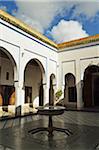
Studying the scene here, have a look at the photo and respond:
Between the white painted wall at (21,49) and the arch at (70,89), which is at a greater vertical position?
the white painted wall at (21,49)

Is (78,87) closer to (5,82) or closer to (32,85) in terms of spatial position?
(32,85)

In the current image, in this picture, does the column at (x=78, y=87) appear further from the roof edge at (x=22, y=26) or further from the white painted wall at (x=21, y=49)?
the roof edge at (x=22, y=26)

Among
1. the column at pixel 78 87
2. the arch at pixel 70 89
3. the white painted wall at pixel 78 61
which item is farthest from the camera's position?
the arch at pixel 70 89

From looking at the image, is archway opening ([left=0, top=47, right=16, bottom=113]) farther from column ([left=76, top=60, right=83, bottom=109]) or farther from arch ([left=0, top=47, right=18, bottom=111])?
column ([left=76, top=60, right=83, bottom=109])

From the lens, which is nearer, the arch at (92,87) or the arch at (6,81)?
the arch at (6,81)

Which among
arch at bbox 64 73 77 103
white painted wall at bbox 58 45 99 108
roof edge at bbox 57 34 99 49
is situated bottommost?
arch at bbox 64 73 77 103

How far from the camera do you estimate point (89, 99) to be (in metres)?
16.5

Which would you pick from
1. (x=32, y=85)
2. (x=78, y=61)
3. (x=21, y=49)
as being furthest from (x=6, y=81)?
(x=78, y=61)

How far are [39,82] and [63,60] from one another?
3.19 metres

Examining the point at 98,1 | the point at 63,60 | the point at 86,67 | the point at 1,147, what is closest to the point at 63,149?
the point at 1,147

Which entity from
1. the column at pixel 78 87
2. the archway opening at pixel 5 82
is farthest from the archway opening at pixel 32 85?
the column at pixel 78 87

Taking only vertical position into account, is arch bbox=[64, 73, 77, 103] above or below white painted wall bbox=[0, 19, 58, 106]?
below

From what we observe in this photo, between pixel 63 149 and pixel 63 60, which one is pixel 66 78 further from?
pixel 63 149

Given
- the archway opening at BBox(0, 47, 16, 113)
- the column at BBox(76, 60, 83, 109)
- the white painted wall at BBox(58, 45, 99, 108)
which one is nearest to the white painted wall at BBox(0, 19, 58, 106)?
the archway opening at BBox(0, 47, 16, 113)
